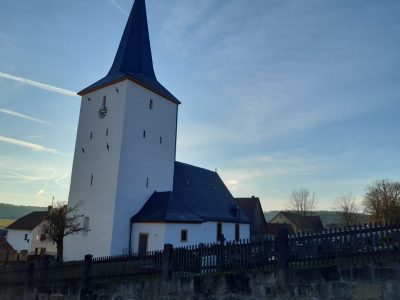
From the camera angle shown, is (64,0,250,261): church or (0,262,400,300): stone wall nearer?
(0,262,400,300): stone wall

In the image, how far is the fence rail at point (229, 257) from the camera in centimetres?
790

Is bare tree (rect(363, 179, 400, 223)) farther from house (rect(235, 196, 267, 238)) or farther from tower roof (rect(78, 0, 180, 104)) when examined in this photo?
tower roof (rect(78, 0, 180, 104))

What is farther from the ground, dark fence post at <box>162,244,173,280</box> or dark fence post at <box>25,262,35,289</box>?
dark fence post at <box>162,244,173,280</box>

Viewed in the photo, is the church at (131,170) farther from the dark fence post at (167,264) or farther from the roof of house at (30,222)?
the roof of house at (30,222)

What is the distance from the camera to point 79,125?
27.5 m

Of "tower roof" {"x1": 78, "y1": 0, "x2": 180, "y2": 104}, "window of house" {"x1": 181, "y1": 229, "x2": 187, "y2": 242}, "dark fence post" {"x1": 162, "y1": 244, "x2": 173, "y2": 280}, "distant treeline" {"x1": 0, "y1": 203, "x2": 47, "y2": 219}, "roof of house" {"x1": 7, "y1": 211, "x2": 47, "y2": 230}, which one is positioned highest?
"tower roof" {"x1": 78, "y1": 0, "x2": 180, "y2": 104}

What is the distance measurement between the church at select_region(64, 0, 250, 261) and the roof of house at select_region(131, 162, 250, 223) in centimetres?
11

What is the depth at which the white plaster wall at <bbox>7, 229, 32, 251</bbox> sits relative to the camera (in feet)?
164

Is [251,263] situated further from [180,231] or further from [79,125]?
[79,125]

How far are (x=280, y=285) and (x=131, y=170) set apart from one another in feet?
57.8

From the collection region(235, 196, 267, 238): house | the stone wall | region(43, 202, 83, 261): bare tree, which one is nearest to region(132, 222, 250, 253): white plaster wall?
region(43, 202, 83, 261): bare tree

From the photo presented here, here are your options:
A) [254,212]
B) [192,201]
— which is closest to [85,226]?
[192,201]

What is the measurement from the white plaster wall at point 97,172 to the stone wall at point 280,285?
11629 mm

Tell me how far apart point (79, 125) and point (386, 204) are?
45.3 metres
